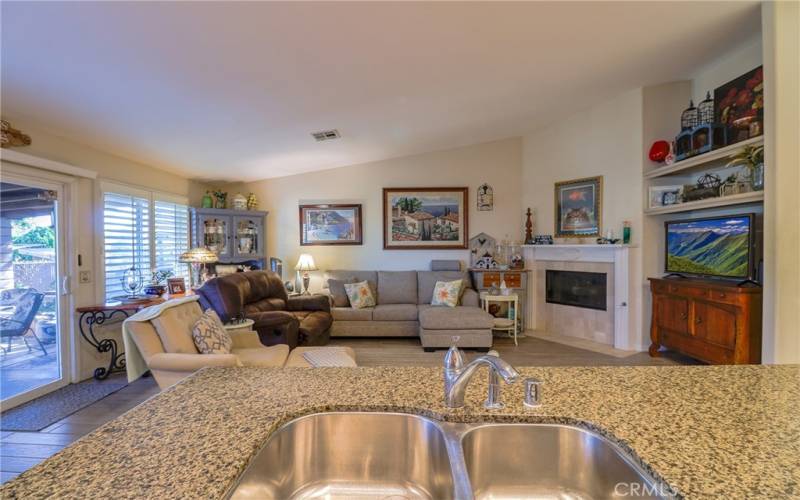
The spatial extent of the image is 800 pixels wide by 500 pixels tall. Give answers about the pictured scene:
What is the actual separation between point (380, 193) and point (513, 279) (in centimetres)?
246

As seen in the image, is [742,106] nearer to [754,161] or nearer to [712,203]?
[754,161]

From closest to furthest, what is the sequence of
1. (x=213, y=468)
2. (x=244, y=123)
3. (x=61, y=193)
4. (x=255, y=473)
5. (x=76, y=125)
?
(x=213, y=468), (x=255, y=473), (x=76, y=125), (x=61, y=193), (x=244, y=123)

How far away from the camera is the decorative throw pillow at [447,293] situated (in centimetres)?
466

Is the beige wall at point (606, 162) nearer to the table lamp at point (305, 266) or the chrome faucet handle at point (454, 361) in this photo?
the table lamp at point (305, 266)

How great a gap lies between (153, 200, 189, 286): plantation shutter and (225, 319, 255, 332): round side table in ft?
6.20

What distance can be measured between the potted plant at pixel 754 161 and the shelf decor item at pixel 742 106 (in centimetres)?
13

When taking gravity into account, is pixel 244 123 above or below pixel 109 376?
above

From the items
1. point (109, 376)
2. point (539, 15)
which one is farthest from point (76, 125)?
point (539, 15)

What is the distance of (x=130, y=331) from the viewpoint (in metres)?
2.09

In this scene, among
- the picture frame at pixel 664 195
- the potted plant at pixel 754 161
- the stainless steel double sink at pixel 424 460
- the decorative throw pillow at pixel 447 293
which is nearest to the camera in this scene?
the stainless steel double sink at pixel 424 460

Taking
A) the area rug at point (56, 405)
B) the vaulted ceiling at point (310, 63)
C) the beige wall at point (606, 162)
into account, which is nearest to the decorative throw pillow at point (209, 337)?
the area rug at point (56, 405)

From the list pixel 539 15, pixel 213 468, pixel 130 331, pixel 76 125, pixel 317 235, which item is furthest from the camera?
pixel 317 235

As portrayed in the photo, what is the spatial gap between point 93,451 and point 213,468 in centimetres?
29

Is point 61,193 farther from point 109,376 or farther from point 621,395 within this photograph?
point 621,395
